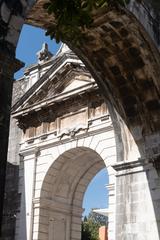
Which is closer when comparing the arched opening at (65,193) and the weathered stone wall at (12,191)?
the arched opening at (65,193)

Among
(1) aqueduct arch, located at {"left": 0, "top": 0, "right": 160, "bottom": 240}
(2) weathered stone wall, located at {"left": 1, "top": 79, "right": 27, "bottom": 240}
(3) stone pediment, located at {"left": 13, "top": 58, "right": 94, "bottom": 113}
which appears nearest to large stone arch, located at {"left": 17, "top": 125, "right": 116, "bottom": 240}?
(2) weathered stone wall, located at {"left": 1, "top": 79, "right": 27, "bottom": 240}

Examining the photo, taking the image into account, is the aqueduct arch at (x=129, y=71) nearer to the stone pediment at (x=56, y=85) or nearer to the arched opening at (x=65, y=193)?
the stone pediment at (x=56, y=85)

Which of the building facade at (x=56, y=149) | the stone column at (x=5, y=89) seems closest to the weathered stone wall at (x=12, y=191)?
the building facade at (x=56, y=149)

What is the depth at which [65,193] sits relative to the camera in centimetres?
1706

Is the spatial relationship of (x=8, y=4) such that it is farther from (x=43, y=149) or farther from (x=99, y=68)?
(x=43, y=149)

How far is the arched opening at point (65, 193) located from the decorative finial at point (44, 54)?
428 cm

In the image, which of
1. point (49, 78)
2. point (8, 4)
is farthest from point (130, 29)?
point (49, 78)

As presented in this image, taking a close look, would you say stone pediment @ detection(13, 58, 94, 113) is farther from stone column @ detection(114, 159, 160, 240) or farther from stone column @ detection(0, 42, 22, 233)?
stone column @ detection(0, 42, 22, 233)

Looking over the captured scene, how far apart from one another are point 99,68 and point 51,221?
852 centimetres

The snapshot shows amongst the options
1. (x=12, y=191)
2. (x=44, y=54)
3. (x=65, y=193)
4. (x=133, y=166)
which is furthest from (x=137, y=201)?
(x=44, y=54)

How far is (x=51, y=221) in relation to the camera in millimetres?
16625

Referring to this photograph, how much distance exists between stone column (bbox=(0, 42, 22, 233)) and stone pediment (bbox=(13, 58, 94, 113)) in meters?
10.5

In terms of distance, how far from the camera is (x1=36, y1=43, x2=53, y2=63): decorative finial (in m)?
18.8

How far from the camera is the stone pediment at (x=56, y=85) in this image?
16.2 m
